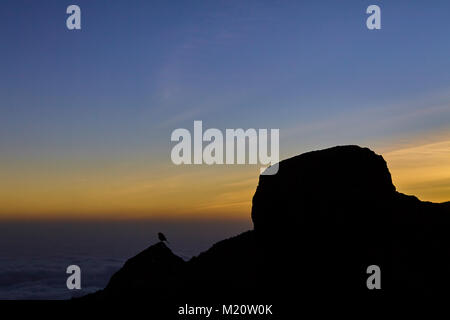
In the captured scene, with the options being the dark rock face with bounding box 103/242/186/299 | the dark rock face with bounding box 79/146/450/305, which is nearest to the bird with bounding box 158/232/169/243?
the dark rock face with bounding box 103/242/186/299

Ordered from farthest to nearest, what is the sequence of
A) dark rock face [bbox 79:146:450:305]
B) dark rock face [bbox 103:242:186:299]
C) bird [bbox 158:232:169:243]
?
bird [bbox 158:232:169:243] → dark rock face [bbox 103:242:186:299] → dark rock face [bbox 79:146:450:305]

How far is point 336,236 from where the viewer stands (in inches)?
968

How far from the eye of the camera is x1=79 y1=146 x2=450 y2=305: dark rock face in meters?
23.4

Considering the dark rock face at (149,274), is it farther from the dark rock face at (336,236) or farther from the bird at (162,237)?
the dark rock face at (336,236)

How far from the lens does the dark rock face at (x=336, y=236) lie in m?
23.4

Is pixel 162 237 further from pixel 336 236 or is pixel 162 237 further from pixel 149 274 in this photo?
pixel 336 236

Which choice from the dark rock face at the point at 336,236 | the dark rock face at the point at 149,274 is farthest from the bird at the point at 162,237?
the dark rock face at the point at 336,236

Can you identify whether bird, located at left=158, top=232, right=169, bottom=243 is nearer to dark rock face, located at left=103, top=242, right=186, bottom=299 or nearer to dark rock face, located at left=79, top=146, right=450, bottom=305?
dark rock face, located at left=103, top=242, right=186, bottom=299

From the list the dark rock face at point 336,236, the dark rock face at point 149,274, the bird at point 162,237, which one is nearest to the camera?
the dark rock face at point 336,236

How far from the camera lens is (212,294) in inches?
1053

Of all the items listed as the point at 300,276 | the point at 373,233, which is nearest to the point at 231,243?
the point at 300,276

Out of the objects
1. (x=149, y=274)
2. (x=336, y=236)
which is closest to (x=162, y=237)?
(x=149, y=274)
